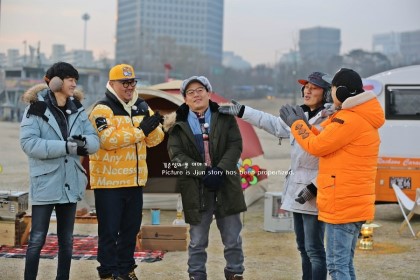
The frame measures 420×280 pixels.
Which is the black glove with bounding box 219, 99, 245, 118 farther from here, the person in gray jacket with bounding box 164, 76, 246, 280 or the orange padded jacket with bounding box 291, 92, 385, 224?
the orange padded jacket with bounding box 291, 92, 385, 224

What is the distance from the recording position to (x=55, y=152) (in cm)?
512

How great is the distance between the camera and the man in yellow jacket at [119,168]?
18.2 feet

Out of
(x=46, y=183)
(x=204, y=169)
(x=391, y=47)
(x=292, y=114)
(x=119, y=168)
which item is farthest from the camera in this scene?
(x=391, y=47)

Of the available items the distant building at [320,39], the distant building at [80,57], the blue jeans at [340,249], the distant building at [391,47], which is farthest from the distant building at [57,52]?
the blue jeans at [340,249]

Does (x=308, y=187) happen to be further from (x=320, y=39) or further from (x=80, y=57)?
(x=320, y=39)

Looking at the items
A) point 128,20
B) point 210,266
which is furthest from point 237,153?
point 128,20

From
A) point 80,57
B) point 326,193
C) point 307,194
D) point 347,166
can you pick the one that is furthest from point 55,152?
point 80,57

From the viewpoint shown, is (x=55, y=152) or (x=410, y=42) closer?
(x=55, y=152)

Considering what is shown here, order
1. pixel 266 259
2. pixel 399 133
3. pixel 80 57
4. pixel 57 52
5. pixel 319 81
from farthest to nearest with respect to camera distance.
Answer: pixel 80 57, pixel 57 52, pixel 399 133, pixel 266 259, pixel 319 81

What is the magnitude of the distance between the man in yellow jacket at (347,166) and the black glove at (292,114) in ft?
0.95

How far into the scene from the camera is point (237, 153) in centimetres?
552

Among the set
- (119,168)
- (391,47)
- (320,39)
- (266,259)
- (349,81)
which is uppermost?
(320,39)

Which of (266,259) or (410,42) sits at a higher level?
(410,42)

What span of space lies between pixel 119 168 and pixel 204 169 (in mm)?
761
